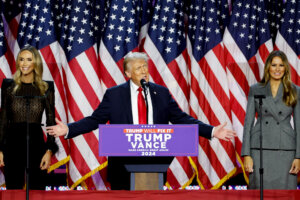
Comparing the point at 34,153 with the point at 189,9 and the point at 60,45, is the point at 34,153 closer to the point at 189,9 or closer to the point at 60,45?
the point at 60,45

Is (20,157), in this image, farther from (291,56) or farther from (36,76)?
(291,56)

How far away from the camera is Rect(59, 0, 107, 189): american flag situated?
16.8 feet

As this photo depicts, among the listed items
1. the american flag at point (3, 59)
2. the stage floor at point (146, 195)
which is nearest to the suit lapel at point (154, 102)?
the stage floor at point (146, 195)

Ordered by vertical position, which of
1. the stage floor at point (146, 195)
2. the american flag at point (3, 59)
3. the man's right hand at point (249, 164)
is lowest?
the stage floor at point (146, 195)

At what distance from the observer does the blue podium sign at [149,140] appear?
260 centimetres

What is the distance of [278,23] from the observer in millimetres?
5512

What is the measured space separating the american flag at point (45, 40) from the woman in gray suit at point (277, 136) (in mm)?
2351

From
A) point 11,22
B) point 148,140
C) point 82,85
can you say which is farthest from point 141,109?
point 11,22

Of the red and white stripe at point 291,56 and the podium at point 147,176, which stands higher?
the red and white stripe at point 291,56

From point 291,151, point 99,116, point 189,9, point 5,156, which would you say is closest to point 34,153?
point 5,156

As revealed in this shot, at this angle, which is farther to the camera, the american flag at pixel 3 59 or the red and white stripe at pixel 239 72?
the red and white stripe at pixel 239 72

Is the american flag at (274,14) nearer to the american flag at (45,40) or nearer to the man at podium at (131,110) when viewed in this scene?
the american flag at (45,40)

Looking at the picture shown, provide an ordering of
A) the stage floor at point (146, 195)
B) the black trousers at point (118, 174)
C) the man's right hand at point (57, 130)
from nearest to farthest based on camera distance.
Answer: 1. the stage floor at point (146, 195)
2. the black trousers at point (118, 174)
3. the man's right hand at point (57, 130)

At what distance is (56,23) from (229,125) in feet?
7.36
